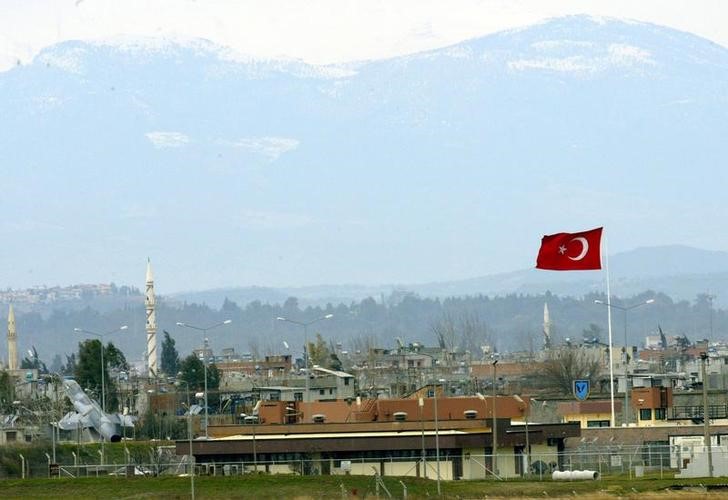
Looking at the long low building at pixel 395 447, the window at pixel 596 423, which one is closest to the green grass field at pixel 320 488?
the long low building at pixel 395 447

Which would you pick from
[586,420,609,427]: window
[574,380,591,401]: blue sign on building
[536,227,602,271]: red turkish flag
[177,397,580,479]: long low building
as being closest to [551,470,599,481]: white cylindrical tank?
[177,397,580,479]: long low building

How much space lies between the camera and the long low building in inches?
3607

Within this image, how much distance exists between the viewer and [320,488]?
255ft

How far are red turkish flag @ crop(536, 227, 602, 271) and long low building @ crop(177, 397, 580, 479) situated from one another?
10308 millimetres

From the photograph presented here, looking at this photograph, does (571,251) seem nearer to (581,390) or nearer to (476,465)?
(476,465)

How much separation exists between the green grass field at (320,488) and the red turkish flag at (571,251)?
2431 cm

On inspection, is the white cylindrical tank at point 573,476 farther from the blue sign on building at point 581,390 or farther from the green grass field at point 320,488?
the blue sign on building at point 581,390

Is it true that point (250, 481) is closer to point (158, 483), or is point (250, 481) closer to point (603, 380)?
point (158, 483)

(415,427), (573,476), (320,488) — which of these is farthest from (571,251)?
(320,488)

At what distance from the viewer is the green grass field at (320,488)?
7538cm

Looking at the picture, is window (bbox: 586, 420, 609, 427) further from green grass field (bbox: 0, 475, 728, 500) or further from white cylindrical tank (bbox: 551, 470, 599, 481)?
green grass field (bbox: 0, 475, 728, 500)

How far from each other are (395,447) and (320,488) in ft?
47.9

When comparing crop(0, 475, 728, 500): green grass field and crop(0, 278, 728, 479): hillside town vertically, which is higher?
crop(0, 278, 728, 479): hillside town

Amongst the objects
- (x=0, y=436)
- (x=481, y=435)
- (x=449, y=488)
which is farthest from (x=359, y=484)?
(x=0, y=436)
